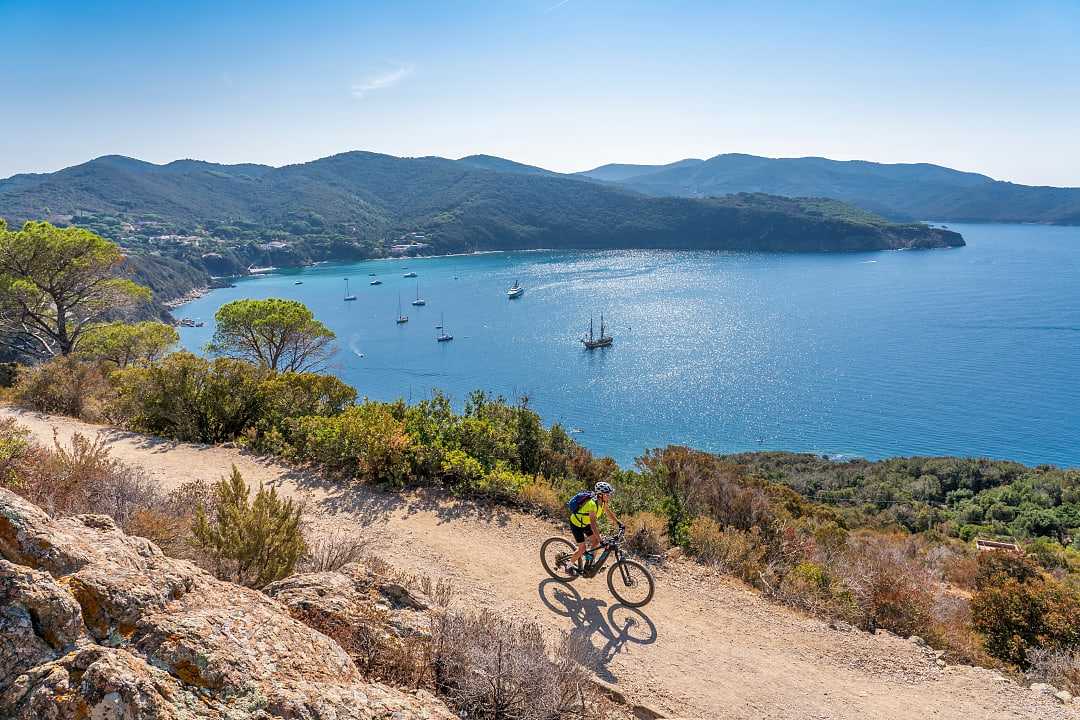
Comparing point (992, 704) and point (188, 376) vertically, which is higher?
point (188, 376)

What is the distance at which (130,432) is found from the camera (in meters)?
11.1

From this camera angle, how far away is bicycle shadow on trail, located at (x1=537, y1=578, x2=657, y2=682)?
17.5ft

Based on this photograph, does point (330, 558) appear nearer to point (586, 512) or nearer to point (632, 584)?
point (586, 512)

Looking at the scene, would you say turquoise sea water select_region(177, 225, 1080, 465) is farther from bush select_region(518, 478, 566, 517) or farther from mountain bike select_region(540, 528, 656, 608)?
mountain bike select_region(540, 528, 656, 608)

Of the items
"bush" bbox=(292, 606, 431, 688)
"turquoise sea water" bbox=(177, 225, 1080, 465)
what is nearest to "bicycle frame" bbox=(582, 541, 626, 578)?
"bush" bbox=(292, 606, 431, 688)

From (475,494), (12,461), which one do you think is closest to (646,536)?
(475,494)

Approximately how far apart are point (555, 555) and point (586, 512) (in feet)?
3.17

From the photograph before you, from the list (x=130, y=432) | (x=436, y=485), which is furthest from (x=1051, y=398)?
(x=130, y=432)

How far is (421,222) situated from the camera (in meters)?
175

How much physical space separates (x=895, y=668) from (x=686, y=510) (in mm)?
3511

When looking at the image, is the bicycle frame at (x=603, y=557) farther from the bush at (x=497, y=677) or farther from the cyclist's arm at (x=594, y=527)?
the bush at (x=497, y=677)

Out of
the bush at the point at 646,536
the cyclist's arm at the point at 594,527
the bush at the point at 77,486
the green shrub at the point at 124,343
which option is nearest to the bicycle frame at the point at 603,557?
the cyclist's arm at the point at 594,527

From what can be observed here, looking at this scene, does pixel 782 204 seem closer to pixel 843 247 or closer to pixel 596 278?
pixel 843 247

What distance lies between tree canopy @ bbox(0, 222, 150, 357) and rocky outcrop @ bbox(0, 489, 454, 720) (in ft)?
60.1
